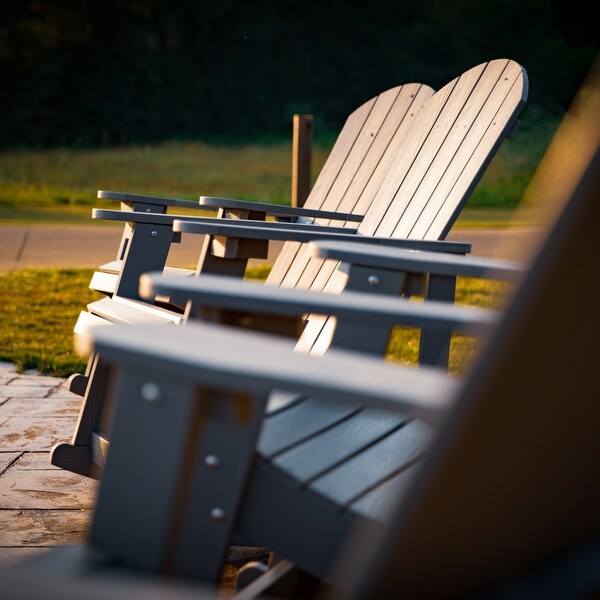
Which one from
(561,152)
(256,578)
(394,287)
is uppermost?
(561,152)

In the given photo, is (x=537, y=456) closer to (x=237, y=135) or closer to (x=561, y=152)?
(x=561, y=152)

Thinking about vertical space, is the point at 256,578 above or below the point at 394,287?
below

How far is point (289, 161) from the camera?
22734 millimetres

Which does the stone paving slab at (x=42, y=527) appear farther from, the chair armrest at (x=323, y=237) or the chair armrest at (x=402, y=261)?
the chair armrest at (x=402, y=261)

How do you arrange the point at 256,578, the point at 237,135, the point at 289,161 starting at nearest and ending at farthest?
1. the point at 256,578
2. the point at 289,161
3. the point at 237,135

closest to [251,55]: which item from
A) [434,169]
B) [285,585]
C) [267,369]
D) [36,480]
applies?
[434,169]

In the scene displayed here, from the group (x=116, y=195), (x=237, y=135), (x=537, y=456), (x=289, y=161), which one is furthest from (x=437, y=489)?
(x=237, y=135)

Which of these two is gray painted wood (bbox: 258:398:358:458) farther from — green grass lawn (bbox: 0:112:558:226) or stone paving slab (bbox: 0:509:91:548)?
green grass lawn (bbox: 0:112:558:226)

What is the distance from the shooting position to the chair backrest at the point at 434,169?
2.59 metres

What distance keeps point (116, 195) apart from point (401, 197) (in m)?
1.14

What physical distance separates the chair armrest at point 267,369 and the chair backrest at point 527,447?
58 mm

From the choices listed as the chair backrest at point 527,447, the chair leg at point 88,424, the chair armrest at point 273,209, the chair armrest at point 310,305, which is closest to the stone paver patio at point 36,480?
the chair leg at point 88,424

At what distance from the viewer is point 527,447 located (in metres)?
0.65

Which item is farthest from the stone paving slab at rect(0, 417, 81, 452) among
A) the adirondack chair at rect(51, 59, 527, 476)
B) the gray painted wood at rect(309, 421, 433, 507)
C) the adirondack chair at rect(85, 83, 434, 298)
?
the gray painted wood at rect(309, 421, 433, 507)
